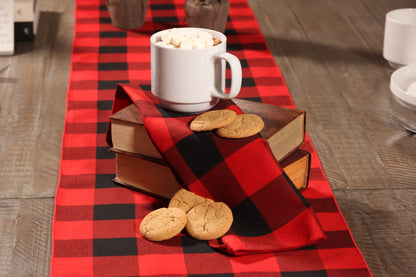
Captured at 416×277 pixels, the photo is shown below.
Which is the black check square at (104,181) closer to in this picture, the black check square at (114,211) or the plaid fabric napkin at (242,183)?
the black check square at (114,211)

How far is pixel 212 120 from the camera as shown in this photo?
0.90 meters

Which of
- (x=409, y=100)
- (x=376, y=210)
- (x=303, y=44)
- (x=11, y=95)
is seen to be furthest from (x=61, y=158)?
(x=303, y=44)

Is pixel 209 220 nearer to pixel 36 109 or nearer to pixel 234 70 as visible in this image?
pixel 234 70

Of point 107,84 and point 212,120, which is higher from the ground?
point 212,120

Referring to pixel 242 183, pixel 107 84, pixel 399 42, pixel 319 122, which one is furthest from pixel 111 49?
pixel 242 183

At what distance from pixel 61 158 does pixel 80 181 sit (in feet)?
0.33

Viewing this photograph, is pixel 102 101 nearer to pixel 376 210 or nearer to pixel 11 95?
pixel 11 95

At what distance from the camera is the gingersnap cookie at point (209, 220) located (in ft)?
2.85

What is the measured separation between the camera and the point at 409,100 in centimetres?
126

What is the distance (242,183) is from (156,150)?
150 mm

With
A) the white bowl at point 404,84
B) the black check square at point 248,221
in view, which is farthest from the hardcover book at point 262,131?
the white bowl at point 404,84

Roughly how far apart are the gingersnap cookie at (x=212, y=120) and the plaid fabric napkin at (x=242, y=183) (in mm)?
12

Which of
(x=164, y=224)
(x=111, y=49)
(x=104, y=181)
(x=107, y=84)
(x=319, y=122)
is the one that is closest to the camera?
(x=164, y=224)

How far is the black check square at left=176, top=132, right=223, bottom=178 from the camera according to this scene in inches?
35.3
